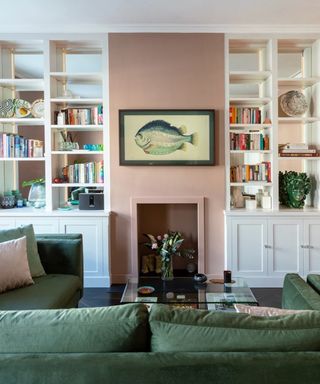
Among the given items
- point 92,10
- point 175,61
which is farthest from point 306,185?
point 92,10

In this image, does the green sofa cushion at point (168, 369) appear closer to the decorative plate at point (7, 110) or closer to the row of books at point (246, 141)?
the row of books at point (246, 141)

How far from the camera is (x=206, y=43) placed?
3885mm

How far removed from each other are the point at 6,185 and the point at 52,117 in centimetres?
110

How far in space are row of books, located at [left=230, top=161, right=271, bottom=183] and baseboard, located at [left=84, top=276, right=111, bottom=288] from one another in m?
1.83

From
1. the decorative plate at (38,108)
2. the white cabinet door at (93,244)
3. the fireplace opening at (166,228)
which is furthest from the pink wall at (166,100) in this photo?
the decorative plate at (38,108)

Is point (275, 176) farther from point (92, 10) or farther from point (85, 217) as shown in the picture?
point (92, 10)

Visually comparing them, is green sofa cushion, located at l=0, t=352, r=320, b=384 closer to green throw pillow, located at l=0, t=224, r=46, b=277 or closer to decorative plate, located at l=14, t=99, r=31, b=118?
green throw pillow, located at l=0, t=224, r=46, b=277

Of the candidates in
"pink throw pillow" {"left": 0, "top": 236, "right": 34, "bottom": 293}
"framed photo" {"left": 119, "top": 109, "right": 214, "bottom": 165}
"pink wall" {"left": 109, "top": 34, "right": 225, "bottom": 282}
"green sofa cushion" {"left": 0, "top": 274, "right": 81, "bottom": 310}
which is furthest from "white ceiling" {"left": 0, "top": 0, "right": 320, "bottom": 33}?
"green sofa cushion" {"left": 0, "top": 274, "right": 81, "bottom": 310}

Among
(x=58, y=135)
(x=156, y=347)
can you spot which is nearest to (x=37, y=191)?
(x=58, y=135)

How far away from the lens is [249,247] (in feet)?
12.6

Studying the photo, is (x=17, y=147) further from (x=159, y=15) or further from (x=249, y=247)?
(x=249, y=247)

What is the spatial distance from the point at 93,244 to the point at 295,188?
2.35 meters

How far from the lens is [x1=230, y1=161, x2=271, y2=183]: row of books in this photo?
4.02 metres

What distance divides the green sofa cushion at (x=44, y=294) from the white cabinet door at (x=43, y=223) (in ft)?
3.44
